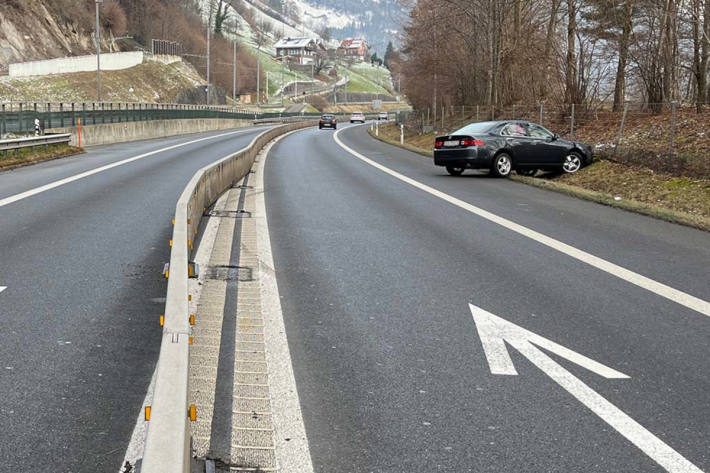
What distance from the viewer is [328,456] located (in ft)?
13.8

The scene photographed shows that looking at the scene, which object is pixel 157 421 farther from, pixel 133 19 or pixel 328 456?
pixel 133 19

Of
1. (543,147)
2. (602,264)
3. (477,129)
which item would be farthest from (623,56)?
(602,264)

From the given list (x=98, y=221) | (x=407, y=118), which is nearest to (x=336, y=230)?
(x=98, y=221)

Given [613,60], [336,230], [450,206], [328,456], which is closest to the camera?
[328,456]

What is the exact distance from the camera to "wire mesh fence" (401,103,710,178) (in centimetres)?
2016

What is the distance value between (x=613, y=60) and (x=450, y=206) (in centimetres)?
2289

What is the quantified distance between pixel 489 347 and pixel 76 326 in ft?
10.5

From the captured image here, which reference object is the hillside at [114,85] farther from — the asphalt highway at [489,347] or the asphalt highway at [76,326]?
the asphalt highway at [489,347]

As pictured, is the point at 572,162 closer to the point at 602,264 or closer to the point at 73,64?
the point at 602,264

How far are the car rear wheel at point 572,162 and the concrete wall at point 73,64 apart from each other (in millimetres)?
64499

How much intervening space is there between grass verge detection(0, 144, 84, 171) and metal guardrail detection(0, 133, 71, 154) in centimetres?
20

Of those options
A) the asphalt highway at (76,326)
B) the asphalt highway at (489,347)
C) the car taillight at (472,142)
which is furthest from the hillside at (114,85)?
the asphalt highway at (489,347)

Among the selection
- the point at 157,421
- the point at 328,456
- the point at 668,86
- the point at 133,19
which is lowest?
the point at 328,456

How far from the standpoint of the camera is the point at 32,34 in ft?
284
